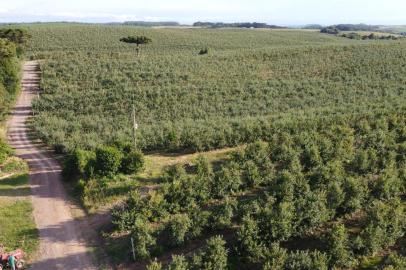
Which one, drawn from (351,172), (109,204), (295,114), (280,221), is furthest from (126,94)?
(280,221)

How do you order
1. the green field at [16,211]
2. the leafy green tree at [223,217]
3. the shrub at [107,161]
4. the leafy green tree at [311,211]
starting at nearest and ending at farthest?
the leafy green tree at [311,211]
the leafy green tree at [223,217]
the green field at [16,211]
the shrub at [107,161]

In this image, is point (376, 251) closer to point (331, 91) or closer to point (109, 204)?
point (109, 204)

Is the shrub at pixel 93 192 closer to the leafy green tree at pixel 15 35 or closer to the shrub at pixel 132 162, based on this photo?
the shrub at pixel 132 162

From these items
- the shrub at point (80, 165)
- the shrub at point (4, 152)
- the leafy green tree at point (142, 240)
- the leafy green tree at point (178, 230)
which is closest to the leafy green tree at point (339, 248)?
the leafy green tree at point (178, 230)

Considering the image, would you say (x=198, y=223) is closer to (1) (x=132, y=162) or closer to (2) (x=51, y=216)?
(2) (x=51, y=216)

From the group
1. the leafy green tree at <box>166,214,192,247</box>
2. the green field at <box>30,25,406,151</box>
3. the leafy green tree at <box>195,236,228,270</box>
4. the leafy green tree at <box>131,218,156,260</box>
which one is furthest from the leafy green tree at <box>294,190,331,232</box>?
the green field at <box>30,25,406,151</box>

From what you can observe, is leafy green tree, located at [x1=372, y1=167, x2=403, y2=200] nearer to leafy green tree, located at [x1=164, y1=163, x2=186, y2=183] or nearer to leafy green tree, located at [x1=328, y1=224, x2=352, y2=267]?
leafy green tree, located at [x1=328, y1=224, x2=352, y2=267]

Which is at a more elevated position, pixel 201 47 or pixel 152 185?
pixel 201 47
